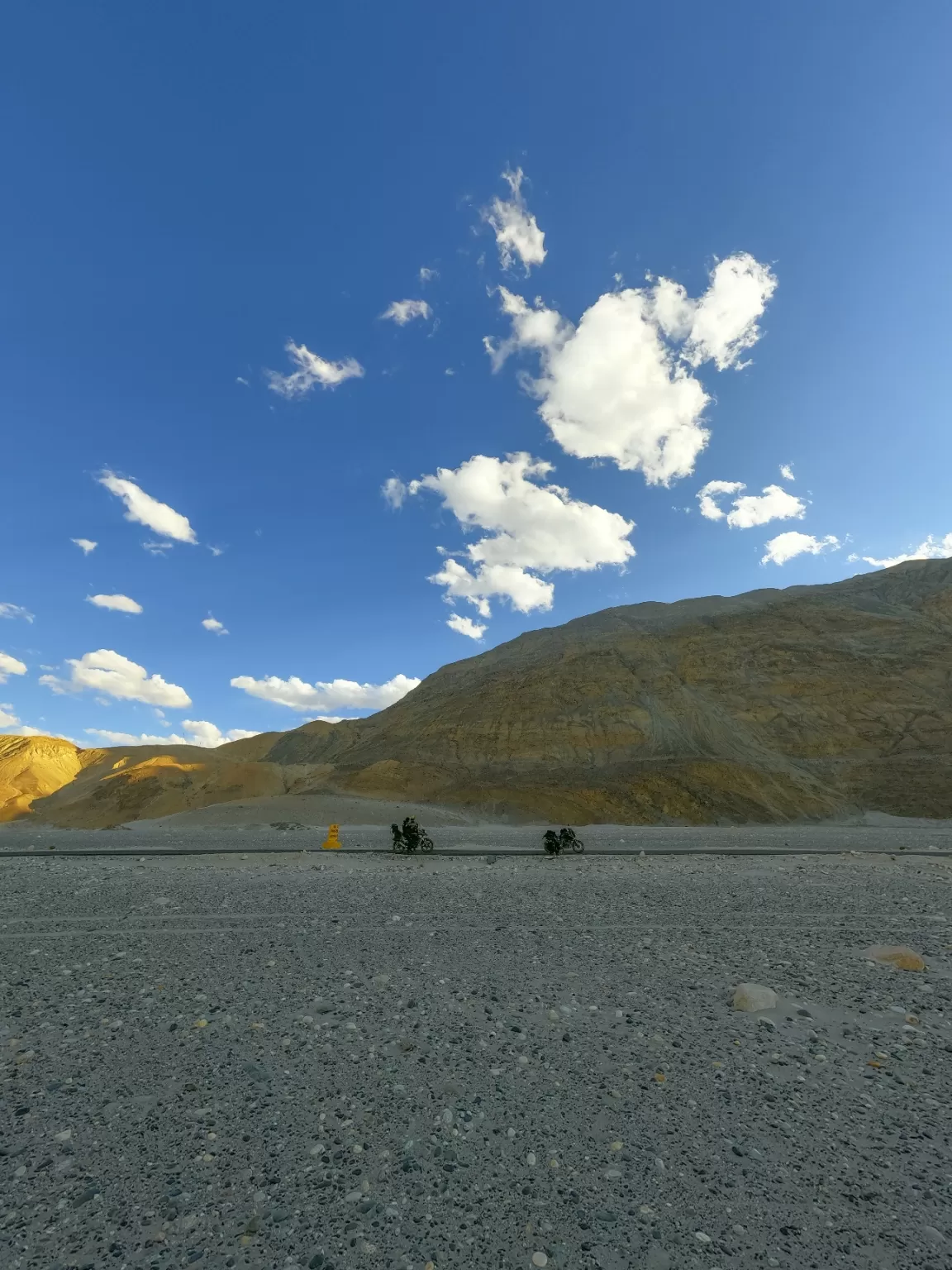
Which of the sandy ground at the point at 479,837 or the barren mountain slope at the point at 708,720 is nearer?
the sandy ground at the point at 479,837

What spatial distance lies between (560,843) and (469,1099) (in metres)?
19.5

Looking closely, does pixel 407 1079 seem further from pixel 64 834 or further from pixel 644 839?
pixel 64 834

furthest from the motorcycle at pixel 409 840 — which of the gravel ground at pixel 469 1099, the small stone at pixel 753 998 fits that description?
the small stone at pixel 753 998

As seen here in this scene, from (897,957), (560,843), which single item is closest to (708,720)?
(560,843)

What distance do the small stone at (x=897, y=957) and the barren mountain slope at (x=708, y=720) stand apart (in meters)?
40.0

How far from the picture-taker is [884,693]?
5978 centimetres

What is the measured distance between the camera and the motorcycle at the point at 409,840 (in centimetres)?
2309

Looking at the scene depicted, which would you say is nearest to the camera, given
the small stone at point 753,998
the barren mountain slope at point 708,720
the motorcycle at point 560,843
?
the small stone at point 753,998

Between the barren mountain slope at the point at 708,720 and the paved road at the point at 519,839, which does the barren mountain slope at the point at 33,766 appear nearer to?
the barren mountain slope at the point at 708,720

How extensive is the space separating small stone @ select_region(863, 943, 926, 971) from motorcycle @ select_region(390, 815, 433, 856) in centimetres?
1657

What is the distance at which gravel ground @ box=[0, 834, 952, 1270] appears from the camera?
3.41 meters

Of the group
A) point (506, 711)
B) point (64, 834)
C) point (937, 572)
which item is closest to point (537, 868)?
point (64, 834)

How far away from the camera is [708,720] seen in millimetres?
61562

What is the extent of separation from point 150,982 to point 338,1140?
14.4 ft
